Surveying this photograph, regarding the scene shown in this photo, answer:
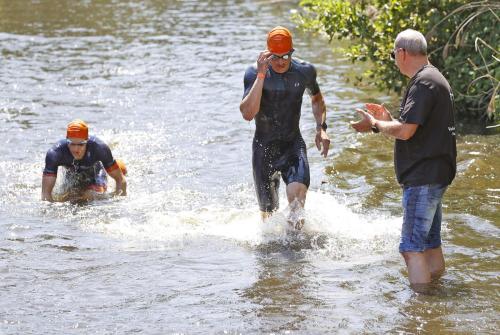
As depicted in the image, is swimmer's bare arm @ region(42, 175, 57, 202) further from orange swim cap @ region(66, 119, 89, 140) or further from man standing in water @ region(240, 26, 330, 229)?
man standing in water @ region(240, 26, 330, 229)

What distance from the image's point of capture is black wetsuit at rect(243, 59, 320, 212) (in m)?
9.09

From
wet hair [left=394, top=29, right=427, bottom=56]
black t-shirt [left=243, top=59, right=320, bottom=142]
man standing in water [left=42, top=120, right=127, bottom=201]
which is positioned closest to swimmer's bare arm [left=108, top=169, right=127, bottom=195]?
man standing in water [left=42, top=120, right=127, bottom=201]

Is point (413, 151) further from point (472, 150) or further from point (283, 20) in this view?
point (283, 20)

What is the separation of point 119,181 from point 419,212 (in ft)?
17.1

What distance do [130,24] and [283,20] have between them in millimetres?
4417

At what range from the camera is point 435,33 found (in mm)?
14367

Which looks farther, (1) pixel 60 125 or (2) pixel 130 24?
(2) pixel 130 24

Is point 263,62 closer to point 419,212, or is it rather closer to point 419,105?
point 419,105

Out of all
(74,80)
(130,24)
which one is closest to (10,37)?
(130,24)

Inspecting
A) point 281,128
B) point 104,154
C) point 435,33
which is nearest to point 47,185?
point 104,154

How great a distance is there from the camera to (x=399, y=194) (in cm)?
1126

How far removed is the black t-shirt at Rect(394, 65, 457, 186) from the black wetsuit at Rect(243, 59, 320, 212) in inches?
78.0

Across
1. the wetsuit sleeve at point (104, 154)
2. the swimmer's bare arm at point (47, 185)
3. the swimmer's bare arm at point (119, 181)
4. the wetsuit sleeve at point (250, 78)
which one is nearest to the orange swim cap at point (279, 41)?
the wetsuit sleeve at point (250, 78)

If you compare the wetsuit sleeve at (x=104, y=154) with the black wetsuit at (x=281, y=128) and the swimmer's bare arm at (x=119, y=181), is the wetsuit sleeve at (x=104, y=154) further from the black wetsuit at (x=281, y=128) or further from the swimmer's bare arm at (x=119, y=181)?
the black wetsuit at (x=281, y=128)
